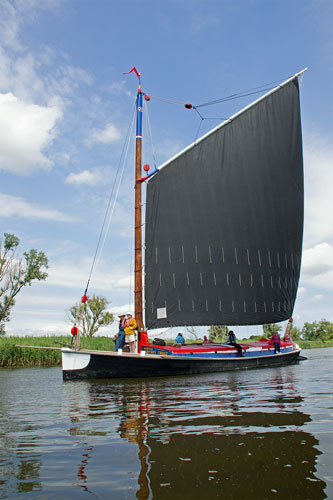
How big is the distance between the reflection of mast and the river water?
12 mm

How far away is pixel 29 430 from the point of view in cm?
514

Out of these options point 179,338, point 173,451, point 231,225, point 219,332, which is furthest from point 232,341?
point 173,451

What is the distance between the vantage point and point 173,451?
3.71m

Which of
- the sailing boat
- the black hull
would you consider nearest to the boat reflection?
the black hull

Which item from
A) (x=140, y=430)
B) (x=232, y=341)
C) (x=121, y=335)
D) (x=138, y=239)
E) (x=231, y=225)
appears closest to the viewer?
(x=140, y=430)

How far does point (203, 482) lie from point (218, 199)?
17602 mm

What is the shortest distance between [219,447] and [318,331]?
102386 mm

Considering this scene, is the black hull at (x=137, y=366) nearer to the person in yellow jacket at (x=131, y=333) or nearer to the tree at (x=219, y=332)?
the person in yellow jacket at (x=131, y=333)

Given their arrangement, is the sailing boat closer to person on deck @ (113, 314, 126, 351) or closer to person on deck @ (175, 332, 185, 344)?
person on deck @ (113, 314, 126, 351)

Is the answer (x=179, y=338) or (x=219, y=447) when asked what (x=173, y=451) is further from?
(x=179, y=338)

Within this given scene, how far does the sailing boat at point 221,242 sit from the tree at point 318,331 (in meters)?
78.1

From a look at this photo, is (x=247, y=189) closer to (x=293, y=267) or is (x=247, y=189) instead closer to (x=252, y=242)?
(x=252, y=242)

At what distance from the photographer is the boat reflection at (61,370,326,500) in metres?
2.77

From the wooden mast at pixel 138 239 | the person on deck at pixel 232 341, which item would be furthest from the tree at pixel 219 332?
the wooden mast at pixel 138 239
